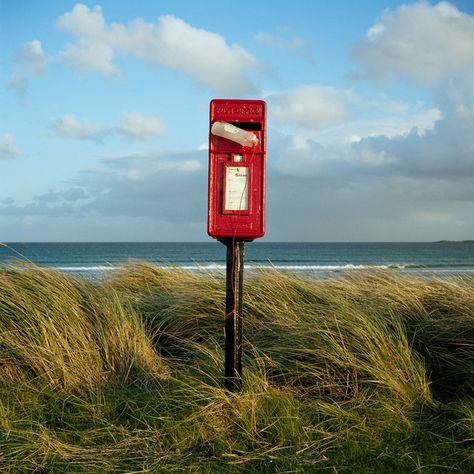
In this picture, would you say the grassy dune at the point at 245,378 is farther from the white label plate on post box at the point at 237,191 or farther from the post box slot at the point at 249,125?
the post box slot at the point at 249,125

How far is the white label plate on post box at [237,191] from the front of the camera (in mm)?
3719

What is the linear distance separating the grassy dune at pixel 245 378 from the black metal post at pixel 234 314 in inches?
5.4

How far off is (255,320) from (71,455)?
2245 mm

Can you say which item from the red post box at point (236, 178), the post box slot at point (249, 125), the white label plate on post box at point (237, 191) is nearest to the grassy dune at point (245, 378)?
the red post box at point (236, 178)

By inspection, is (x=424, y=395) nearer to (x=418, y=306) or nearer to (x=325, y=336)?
(x=325, y=336)

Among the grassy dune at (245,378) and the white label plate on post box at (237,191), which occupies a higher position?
the white label plate on post box at (237,191)

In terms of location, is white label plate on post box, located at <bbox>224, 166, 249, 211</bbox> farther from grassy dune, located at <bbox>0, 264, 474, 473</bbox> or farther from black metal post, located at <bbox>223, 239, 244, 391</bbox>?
grassy dune, located at <bbox>0, 264, 474, 473</bbox>

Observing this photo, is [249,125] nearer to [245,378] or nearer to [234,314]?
[234,314]

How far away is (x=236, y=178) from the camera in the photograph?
147 inches

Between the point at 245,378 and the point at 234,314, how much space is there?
532 millimetres

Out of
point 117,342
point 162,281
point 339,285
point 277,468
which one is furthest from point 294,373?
point 162,281

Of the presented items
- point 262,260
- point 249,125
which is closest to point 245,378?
point 249,125

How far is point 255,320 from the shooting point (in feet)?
17.0

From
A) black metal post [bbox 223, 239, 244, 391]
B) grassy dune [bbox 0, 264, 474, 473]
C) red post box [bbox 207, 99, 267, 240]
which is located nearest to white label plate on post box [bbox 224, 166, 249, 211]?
red post box [bbox 207, 99, 267, 240]
